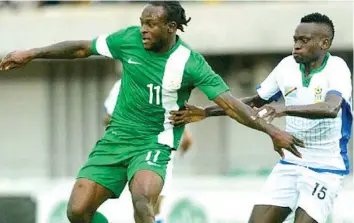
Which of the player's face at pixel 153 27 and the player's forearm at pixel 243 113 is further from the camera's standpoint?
the player's face at pixel 153 27

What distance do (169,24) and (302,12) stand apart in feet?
46.9

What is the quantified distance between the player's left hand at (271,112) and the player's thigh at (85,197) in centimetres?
149

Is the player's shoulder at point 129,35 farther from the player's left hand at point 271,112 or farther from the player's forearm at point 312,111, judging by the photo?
the player's forearm at point 312,111

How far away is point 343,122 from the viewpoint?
10.9 metres

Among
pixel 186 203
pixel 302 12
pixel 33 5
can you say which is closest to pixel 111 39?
pixel 186 203

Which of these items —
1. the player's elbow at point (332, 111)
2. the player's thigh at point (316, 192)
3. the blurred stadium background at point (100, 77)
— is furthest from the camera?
the blurred stadium background at point (100, 77)

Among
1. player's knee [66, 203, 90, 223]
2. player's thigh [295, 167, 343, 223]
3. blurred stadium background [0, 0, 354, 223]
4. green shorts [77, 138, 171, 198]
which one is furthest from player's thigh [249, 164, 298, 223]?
blurred stadium background [0, 0, 354, 223]

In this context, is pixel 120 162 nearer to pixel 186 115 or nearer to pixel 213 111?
pixel 186 115

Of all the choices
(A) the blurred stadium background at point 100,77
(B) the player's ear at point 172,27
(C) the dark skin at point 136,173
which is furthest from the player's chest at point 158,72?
(A) the blurred stadium background at point 100,77

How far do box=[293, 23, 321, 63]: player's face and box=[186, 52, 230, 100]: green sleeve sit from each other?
0.71 m

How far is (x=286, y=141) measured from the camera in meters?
10.2

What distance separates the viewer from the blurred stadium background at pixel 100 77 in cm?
2448

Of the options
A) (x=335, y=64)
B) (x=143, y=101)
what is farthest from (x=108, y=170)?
(x=335, y=64)

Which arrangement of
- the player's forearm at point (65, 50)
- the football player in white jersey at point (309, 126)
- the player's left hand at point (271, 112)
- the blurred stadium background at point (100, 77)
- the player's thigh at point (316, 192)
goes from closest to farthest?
1. the player's left hand at point (271, 112)
2. the player's forearm at point (65, 50)
3. the football player in white jersey at point (309, 126)
4. the player's thigh at point (316, 192)
5. the blurred stadium background at point (100, 77)
